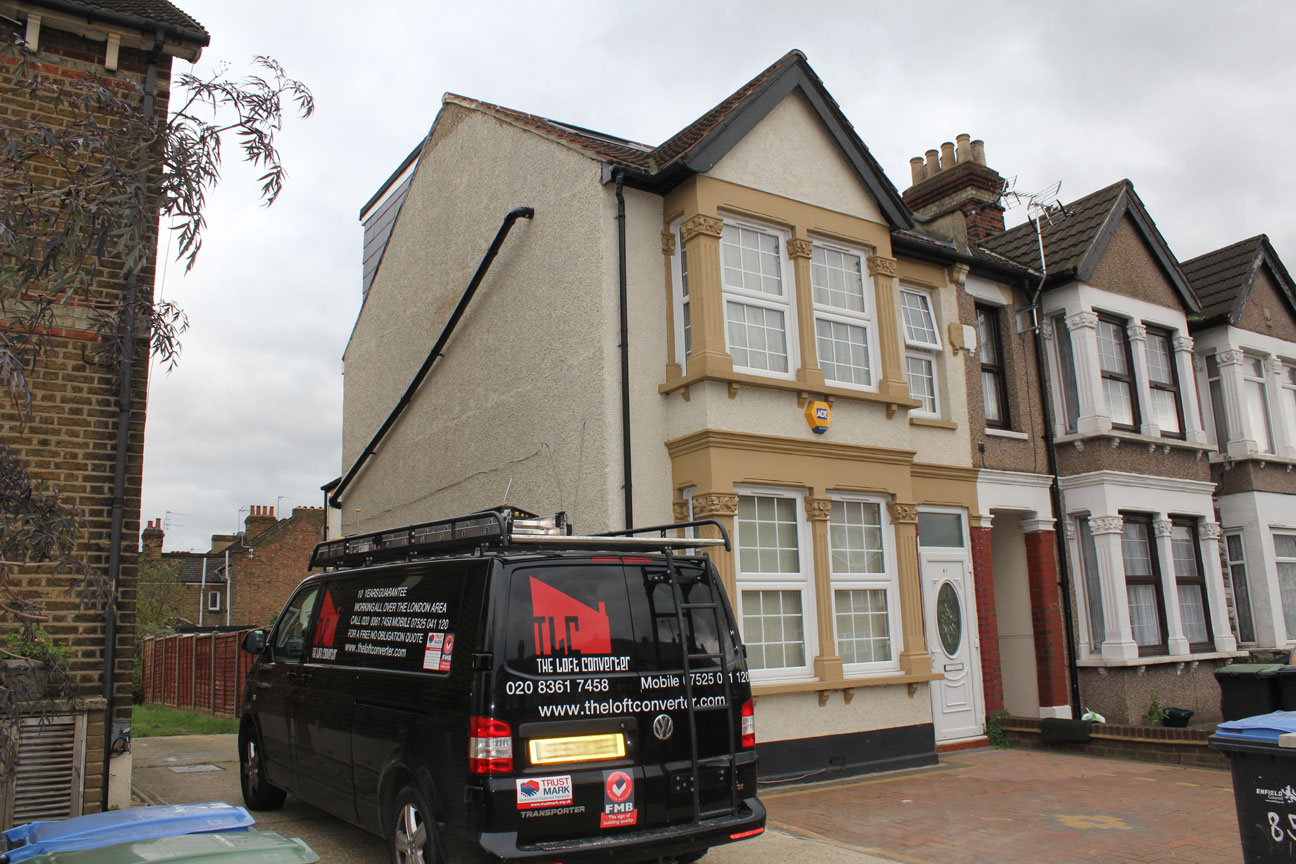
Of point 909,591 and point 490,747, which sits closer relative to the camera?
point 490,747

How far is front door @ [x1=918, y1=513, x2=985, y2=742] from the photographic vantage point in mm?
12164

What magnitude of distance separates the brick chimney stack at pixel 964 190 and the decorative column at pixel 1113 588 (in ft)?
17.1

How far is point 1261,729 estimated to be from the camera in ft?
17.9

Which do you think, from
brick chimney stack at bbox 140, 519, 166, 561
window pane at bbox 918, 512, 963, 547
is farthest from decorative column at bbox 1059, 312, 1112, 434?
brick chimney stack at bbox 140, 519, 166, 561

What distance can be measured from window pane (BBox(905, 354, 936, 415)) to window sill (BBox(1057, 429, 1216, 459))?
2280 millimetres

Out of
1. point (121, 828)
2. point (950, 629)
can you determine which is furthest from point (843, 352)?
point (121, 828)

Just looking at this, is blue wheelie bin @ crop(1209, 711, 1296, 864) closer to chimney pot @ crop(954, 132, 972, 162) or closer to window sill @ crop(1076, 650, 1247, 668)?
window sill @ crop(1076, 650, 1247, 668)

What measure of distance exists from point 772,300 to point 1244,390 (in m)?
10.0

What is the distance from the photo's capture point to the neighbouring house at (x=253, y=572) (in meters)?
41.8

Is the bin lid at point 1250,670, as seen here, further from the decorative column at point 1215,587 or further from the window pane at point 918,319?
the window pane at point 918,319

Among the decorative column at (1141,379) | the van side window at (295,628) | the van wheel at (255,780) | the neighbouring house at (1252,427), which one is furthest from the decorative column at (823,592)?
the neighbouring house at (1252,427)

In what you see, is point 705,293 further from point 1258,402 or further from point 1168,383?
point 1258,402

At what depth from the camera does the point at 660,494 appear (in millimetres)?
10375

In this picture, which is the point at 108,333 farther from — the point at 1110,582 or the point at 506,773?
the point at 1110,582
